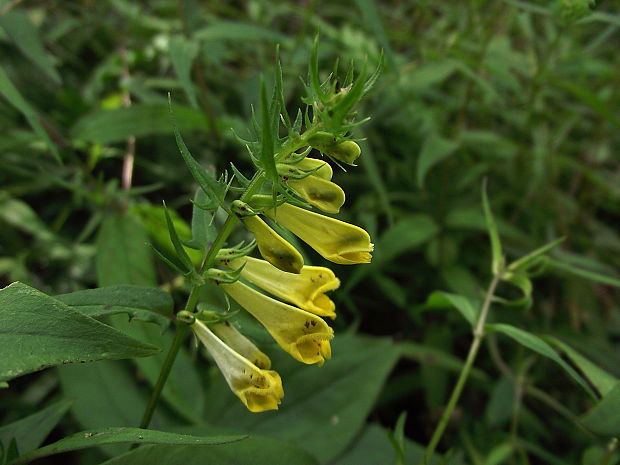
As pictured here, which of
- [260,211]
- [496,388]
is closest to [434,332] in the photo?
[496,388]

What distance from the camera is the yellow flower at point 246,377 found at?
75 centimetres

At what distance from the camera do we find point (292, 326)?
78 cm

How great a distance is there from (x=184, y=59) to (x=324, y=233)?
2.48 feet

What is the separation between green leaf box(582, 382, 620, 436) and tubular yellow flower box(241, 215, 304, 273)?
0.50m

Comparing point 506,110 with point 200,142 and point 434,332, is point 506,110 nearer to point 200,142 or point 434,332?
point 434,332

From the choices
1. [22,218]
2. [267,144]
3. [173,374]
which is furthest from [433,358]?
[22,218]

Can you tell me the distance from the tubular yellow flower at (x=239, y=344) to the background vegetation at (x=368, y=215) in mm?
88

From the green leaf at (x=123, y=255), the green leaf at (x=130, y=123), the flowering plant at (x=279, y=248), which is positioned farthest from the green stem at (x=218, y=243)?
the green leaf at (x=130, y=123)

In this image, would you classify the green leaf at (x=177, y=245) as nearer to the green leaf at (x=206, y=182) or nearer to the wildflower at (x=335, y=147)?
the green leaf at (x=206, y=182)

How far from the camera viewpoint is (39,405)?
129 centimetres

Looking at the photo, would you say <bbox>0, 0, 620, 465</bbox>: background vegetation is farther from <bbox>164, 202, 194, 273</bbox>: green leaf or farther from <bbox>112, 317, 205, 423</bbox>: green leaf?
<bbox>164, 202, 194, 273</bbox>: green leaf

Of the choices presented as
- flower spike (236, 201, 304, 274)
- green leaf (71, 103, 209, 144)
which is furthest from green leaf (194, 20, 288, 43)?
flower spike (236, 201, 304, 274)

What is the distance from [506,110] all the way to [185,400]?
5.11ft

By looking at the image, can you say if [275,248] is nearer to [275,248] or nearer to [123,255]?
[275,248]
